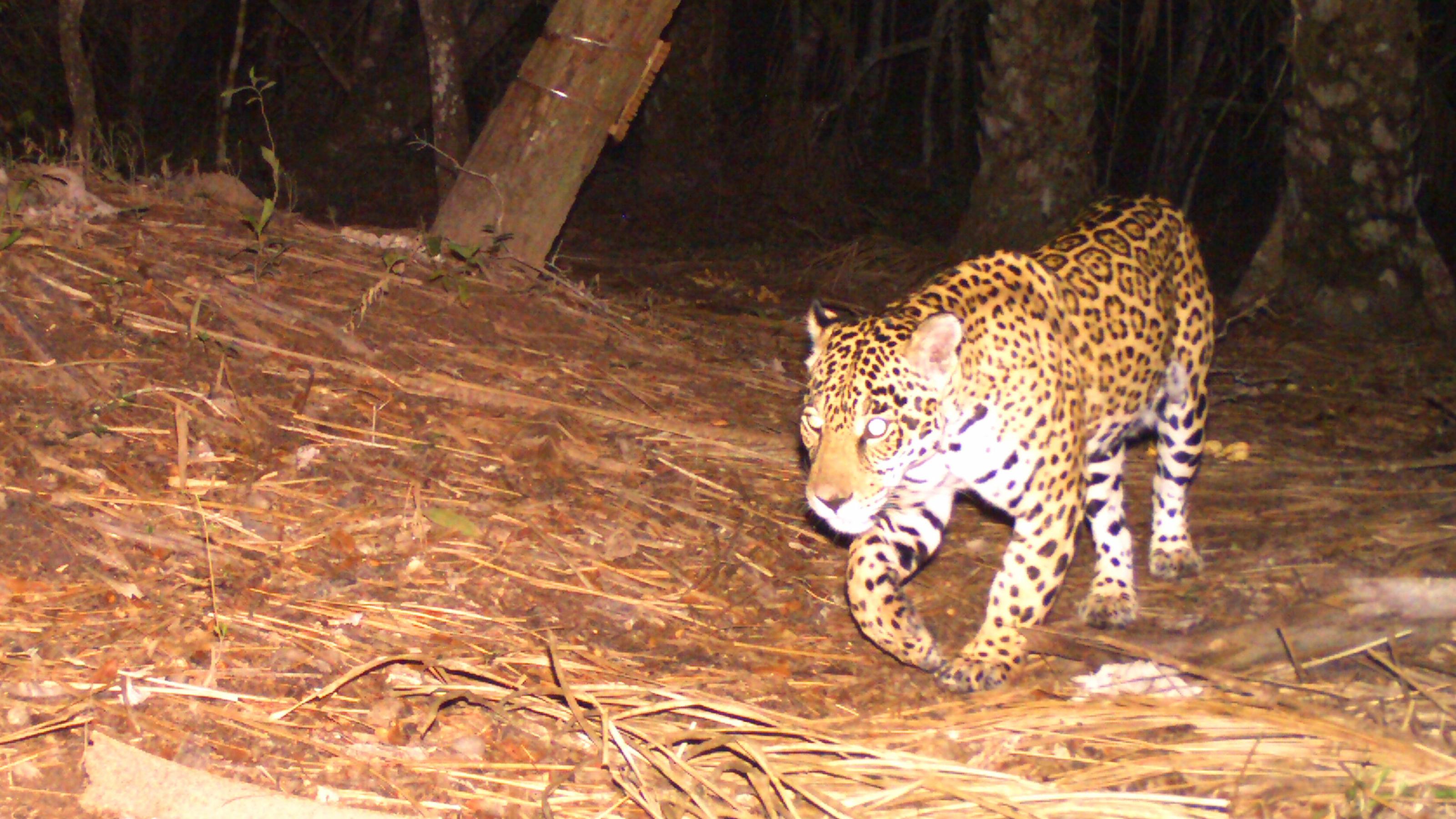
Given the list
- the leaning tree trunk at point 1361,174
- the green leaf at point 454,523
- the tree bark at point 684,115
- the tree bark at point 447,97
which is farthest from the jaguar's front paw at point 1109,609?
the tree bark at point 684,115

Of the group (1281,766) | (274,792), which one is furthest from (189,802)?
(1281,766)

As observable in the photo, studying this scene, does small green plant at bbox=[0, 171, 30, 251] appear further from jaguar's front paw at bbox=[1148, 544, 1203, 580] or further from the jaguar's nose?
jaguar's front paw at bbox=[1148, 544, 1203, 580]

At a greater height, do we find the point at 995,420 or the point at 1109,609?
the point at 995,420

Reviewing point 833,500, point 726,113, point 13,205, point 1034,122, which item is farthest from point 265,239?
point 726,113

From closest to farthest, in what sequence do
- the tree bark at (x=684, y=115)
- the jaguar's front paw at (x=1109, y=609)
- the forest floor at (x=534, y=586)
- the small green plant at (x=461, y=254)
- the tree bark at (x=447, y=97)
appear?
the forest floor at (x=534, y=586) < the jaguar's front paw at (x=1109, y=609) < the small green plant at (x=461, y=254) < the tree bark at (x=447, y=97) < the tree bark at (x=684, y=115)

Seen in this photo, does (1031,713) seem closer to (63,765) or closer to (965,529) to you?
(965,529)

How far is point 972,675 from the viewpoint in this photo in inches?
159

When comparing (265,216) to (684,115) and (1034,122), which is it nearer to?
(1034,122)

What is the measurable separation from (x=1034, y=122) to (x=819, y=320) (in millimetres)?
5616

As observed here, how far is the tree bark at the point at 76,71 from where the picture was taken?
27.0 ft

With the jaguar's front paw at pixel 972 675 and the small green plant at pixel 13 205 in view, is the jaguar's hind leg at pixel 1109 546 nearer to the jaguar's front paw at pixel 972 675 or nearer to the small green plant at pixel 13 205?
the jaguar's front paw at pixel 972 675

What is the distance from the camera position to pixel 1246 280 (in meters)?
9.07

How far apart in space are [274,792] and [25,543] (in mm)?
1389

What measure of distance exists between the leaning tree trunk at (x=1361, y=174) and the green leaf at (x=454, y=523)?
638 centimetres
